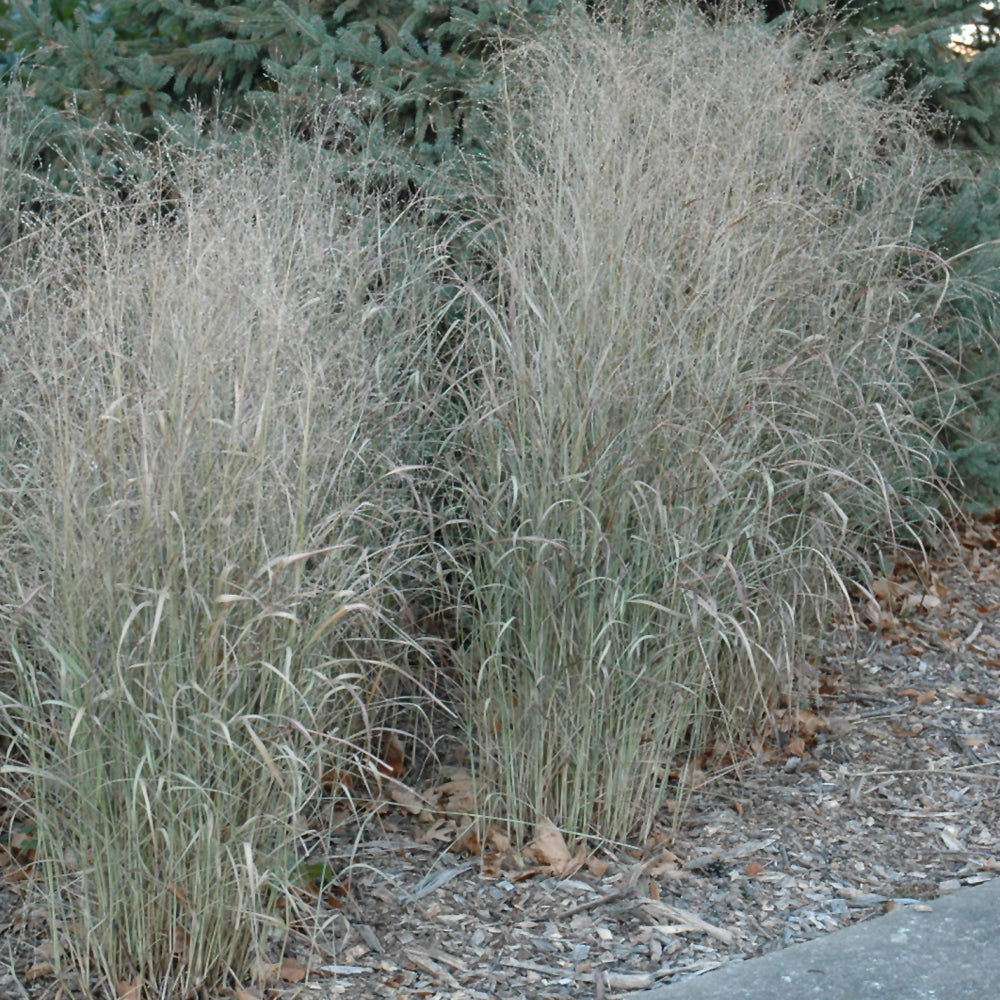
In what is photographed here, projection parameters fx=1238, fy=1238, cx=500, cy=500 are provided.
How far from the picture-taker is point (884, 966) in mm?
2650

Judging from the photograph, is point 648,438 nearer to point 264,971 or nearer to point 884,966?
point 884,966

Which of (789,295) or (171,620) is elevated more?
(789,295)

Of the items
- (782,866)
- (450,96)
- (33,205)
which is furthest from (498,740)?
(33,205)

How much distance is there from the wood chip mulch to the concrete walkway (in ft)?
0.28

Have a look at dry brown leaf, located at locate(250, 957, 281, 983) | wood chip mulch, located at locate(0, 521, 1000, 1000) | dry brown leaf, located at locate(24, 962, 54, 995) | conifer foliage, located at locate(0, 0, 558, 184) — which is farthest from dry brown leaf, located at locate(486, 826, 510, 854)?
conifer foliage, located at locate(0, 0, 558, 184)

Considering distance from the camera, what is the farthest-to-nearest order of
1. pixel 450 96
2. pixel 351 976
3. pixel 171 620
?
1. pixel 450 96
2. pixel 351 976
3. pixel 171 620

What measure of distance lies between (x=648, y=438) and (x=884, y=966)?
1315 millimetres

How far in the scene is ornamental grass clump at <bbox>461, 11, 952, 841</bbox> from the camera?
302 centimetres

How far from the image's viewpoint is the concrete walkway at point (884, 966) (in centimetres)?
256

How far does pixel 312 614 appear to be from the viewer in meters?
2.71

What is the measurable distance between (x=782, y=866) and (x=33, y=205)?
4.04m

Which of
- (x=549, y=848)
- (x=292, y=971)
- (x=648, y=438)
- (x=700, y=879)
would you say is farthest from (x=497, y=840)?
(x=648, y=438)

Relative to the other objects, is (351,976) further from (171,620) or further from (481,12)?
(481,12)

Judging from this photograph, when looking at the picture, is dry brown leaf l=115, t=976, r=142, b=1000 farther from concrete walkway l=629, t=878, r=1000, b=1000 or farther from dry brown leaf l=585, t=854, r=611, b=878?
dry brown leaf l=585, t=854, r=611, b=878
